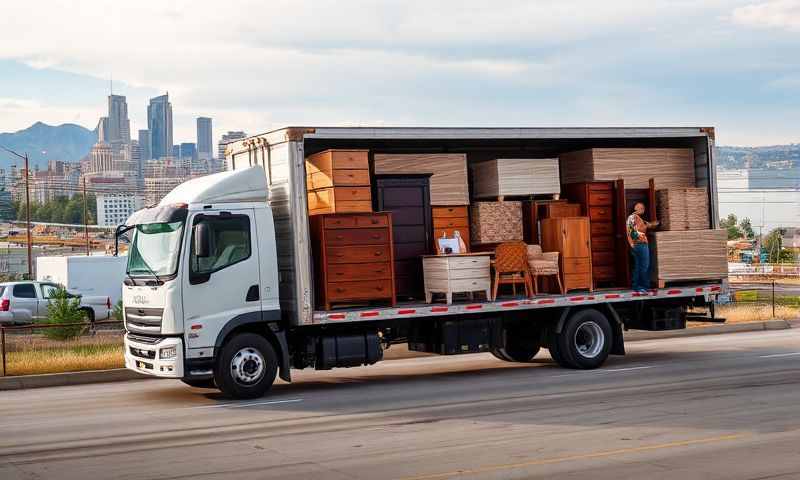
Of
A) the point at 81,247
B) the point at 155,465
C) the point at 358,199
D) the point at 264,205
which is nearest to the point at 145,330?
the point at 264,205

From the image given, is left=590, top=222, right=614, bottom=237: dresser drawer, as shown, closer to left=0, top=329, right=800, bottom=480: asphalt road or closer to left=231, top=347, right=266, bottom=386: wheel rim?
left=0, top=329, right=800, bottom=480: asphalt road

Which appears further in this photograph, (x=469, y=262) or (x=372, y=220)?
(x=469, y=262)

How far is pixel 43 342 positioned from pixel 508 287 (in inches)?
408

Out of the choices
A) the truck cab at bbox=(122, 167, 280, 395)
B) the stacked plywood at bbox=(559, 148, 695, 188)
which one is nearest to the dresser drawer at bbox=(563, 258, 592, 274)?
the stacked plywood at bbox=(559, 148, 695, 188)

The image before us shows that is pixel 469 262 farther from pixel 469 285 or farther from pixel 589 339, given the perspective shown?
pixel 589 339

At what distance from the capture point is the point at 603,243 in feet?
59.1

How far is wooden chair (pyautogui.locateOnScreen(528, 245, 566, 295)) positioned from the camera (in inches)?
664

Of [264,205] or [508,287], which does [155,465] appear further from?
[508,287]

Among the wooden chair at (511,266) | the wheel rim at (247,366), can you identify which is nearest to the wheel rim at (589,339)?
the wooden chair at (511,266)

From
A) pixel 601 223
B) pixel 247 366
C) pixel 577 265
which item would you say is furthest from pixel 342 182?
pixel 601 223

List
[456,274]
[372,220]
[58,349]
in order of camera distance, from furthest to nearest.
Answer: [58,349] < [456,274] < [372,220]

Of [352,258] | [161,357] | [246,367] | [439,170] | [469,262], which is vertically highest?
[439,170]

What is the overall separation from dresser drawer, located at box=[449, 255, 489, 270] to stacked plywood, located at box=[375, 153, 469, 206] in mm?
1113

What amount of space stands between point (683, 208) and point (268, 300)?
780cm
